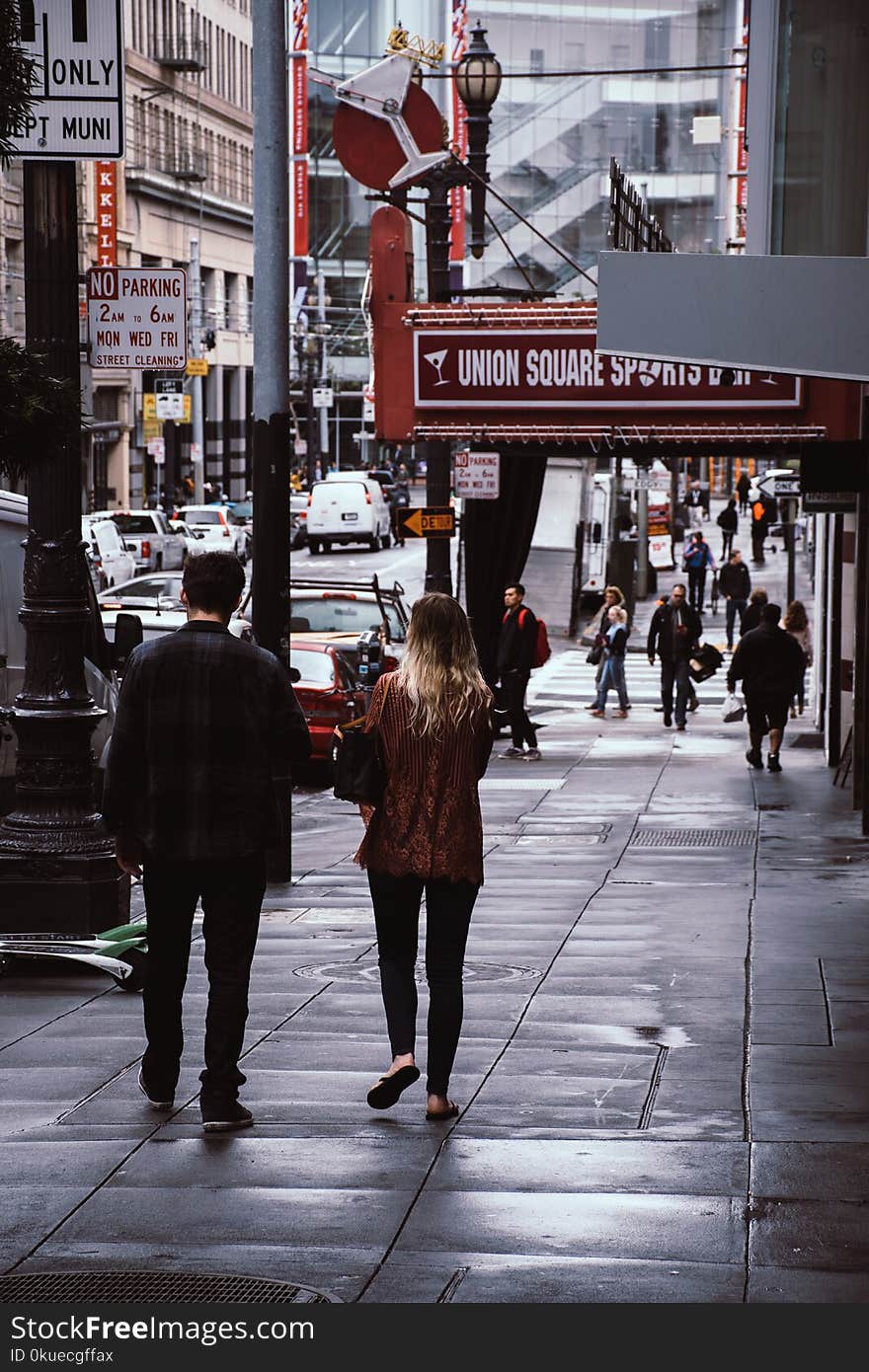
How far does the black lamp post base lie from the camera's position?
9617 millimetres

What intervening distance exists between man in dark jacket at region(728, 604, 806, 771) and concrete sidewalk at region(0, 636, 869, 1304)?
35.6 ft

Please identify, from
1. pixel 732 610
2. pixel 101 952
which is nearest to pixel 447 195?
pixel 732 610

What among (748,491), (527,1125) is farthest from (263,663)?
(748,491)

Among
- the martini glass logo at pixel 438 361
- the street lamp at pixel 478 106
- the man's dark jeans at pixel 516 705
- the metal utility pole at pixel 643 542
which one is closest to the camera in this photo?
the martini glass logo at pixel 438 361

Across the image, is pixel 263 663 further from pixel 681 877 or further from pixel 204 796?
pixel 681 877

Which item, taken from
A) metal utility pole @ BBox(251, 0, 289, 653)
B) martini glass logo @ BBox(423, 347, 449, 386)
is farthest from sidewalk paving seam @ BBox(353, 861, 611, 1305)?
martini glass logo @ BBox(423, 347, 449, 386)

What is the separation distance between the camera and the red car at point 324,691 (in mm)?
21125

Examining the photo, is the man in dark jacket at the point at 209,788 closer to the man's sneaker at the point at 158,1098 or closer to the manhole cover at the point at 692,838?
the man's sneaker at the point at 158,1098

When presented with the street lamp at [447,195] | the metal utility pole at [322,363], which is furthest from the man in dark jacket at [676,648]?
the metal utility pole at [322,363]

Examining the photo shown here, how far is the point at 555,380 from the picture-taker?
19203mm

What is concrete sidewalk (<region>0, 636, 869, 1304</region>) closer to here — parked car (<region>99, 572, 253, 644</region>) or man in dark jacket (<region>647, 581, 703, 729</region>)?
parked car (<region>99, 572, 253, 644</region>)

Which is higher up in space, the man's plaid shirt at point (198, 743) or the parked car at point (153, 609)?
the man's plaid shirt at point (198, 743)

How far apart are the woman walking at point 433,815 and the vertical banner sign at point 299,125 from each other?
2390 inches

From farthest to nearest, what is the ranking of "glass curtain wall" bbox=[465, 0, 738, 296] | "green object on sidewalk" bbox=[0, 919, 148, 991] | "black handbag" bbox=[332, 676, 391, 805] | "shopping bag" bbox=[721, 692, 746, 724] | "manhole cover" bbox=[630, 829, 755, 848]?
"glass curtain wall" bbox=[465, 0, 738, 296] → "shopping bag" bbox=[721, 692, 746, 724] → "manhole cover" bbox=[630, 829, 755, 848] → "green object on sidewalk" bbox=[0, 919, 148, 991] → "black handbag" bbox=[332, 676, 391, 805]
